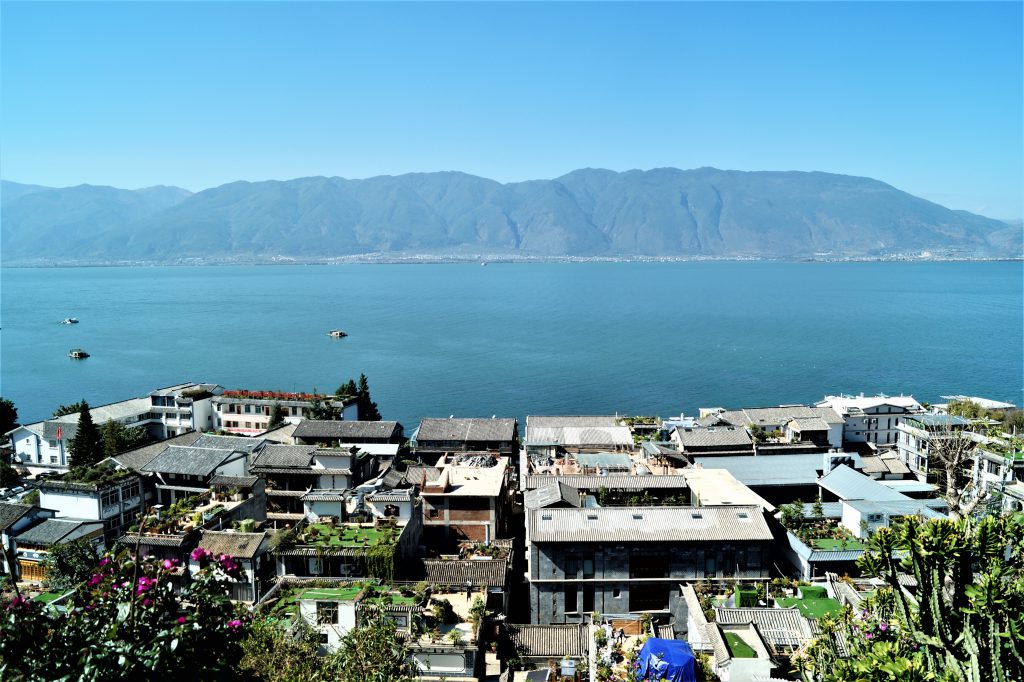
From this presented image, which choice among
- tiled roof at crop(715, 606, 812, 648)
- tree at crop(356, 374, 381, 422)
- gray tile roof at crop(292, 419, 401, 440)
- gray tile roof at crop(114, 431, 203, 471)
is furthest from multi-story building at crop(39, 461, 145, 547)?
tiled roof at crop(715, 606, 812, 648)

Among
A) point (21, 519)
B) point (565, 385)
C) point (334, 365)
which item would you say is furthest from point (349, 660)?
point (334, 365)

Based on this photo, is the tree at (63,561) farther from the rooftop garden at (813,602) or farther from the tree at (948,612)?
the tree at (948,612)

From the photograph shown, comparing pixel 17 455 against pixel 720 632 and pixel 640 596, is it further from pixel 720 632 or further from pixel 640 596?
pixel 720 632

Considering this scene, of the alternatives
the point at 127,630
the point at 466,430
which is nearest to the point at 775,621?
the point at 127,630

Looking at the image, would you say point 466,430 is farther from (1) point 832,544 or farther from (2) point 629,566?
(1) point 832,544

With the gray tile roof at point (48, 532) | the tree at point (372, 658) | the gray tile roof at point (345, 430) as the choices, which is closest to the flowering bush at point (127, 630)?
the tree at point (372, 658)

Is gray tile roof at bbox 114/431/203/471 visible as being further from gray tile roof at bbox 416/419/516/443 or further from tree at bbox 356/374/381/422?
tree at bbox 356/374/381/422
